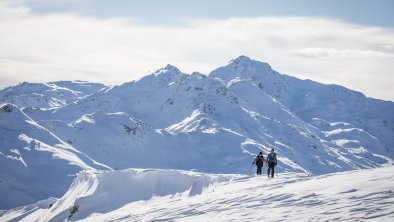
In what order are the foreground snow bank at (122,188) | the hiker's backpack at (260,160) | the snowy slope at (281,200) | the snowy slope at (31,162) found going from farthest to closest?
the snowy slope at (31,162) < the foreground snow bank at (122,188) < the hiker's backpack at (260,160) < the snowy slope at (281,200)

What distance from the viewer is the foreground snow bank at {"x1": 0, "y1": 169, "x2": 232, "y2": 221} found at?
45.8m

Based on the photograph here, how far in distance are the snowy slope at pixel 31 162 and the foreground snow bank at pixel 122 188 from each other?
95.1 meters

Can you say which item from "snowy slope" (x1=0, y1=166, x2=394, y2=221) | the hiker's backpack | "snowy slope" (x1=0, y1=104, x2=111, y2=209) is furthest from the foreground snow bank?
"snowy slope" (x1=0, y1=104, x2=111, y2=209)

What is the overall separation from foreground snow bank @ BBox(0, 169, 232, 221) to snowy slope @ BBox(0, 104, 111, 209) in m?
95.1

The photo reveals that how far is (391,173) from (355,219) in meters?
6.46

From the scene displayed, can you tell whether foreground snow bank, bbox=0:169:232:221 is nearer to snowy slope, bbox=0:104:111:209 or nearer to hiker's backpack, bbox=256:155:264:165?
hiker's backpack, bbox=256:155:264:165

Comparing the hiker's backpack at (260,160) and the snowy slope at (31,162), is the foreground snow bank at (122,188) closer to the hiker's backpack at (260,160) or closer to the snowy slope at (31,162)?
the hiker's backpack at (260,160)

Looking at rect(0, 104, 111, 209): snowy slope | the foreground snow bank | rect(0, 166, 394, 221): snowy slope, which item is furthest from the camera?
rect(0, 104, 111, 209): snowy slope

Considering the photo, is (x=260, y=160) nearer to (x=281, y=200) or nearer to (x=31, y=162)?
(x=281, y=200)

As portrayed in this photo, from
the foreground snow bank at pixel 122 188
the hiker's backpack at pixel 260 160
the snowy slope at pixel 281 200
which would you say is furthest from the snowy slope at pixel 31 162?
the hiker's backpack at pixel 260 160

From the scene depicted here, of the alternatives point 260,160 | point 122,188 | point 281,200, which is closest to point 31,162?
point 122,188

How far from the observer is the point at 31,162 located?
163 meters

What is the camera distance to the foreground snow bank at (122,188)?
4575cm

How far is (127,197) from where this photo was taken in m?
47.4
